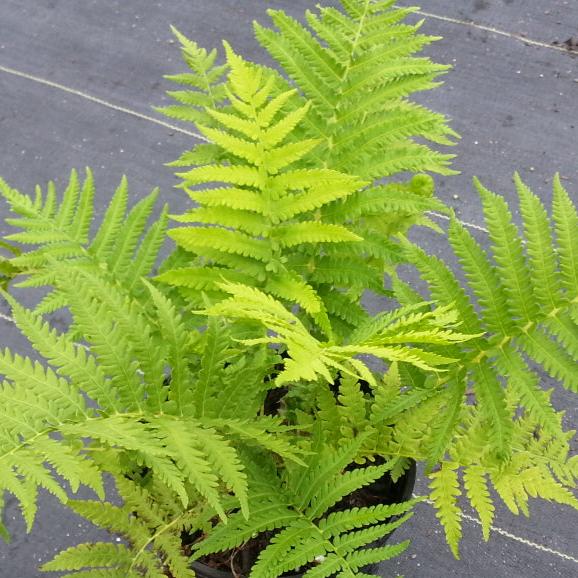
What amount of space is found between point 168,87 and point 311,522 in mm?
1903

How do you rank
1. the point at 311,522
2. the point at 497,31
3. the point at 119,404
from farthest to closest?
the point at 497,31
the point at 311,522
the point at 119,404

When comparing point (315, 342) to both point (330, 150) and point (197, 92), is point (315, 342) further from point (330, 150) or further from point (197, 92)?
point (197, 92)

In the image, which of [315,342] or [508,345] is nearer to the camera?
[315,342]

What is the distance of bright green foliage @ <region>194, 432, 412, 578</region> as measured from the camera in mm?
945

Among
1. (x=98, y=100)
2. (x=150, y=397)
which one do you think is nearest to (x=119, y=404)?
(x=150, y=397)

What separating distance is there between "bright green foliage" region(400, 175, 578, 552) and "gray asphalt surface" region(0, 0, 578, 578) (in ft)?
2.82

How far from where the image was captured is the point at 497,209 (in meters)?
1.03

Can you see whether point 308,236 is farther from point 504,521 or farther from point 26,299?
point 26,299

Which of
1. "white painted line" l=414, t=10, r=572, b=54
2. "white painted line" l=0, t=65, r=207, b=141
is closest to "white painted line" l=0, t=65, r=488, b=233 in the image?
"white painted line" l=0, t=65, r=207, b=141

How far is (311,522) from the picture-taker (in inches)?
40.8

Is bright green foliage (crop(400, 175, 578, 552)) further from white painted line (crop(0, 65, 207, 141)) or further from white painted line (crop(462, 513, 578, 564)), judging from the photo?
white painted line (crop(0, 65, 207, 141))

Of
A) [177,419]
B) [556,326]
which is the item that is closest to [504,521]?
[556,326]

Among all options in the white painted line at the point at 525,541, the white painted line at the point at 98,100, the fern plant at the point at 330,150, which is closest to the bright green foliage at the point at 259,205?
the fern plant at the point at 330,150

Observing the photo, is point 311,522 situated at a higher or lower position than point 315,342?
lower
